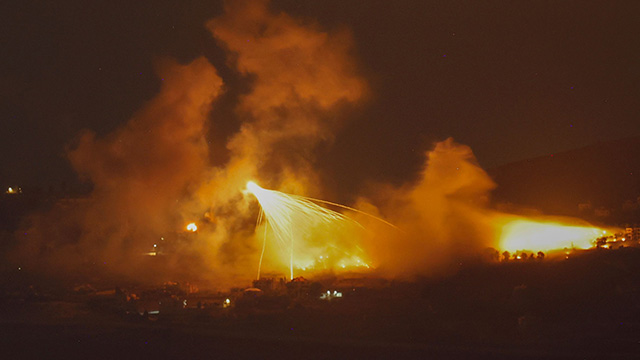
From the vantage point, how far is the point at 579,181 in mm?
53469

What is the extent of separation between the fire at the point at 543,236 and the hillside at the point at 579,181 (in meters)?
7.40

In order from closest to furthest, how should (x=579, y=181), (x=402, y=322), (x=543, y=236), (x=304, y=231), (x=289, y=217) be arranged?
(x=402, y=322) < (x=543, y=236) < (x=304, y=231) < (x=289, y=217) < (x=579, y=181)

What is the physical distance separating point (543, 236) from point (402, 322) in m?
15.2

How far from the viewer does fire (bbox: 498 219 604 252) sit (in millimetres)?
28250

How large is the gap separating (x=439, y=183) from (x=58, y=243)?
19801mm

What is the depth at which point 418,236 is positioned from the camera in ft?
93.3

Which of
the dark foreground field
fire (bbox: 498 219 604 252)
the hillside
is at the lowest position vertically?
the dark foreground field

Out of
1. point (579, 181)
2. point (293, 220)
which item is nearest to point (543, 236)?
point (293, 220)

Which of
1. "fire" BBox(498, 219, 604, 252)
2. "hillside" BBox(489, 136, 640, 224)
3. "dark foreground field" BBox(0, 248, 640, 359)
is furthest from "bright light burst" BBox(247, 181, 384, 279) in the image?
"hillside" BBox(489, 136, 640, 224)

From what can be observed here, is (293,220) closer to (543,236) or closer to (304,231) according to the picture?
(304,231)

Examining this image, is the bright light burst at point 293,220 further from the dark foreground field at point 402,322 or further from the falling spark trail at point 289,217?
the dark foreground field at point 402,322

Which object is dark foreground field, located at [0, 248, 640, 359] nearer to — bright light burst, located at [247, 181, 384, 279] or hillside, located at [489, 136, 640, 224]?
bright light burst, located at [247, 181, 384, 279]

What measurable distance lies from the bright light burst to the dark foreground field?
26.7 ft

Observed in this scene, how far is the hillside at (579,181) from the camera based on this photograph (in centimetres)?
4275
